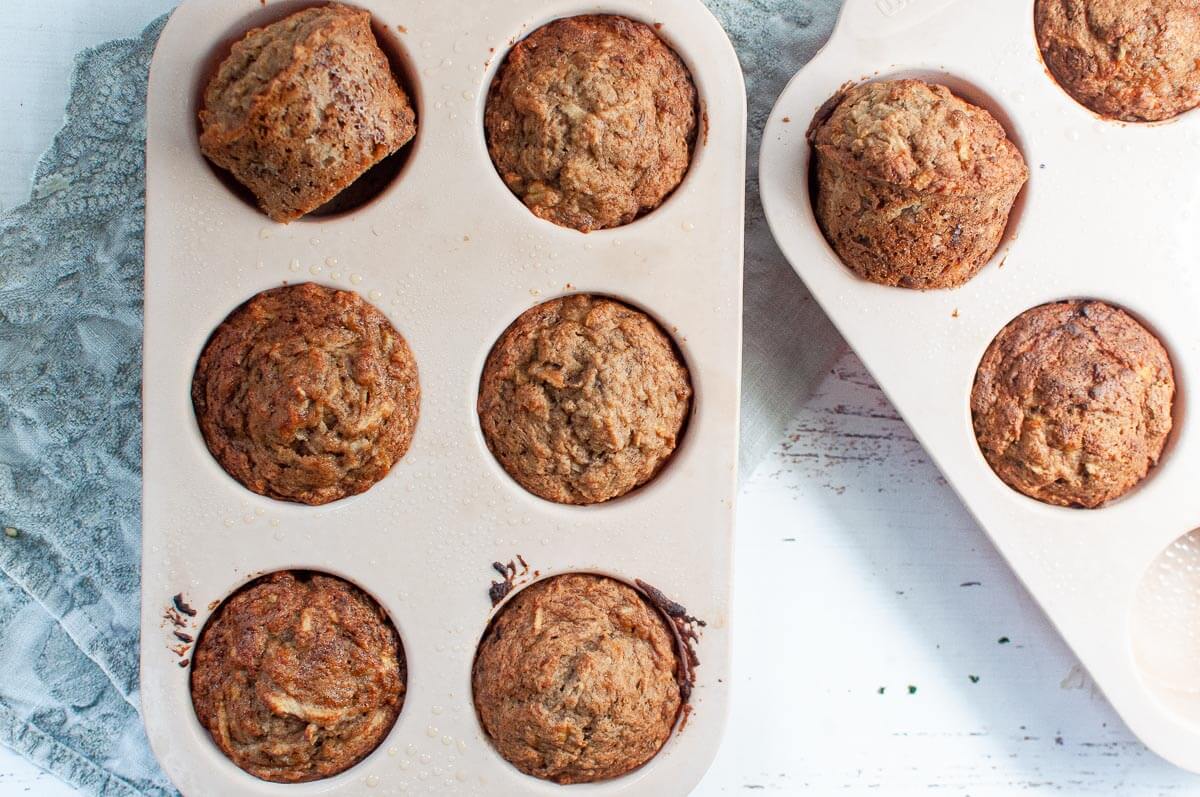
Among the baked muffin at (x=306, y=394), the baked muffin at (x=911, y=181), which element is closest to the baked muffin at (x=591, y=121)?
the baked muffin at (x=911, y=181)

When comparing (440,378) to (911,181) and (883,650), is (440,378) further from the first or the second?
(883,650)

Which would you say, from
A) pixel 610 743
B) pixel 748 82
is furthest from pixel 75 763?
pixel 748 82

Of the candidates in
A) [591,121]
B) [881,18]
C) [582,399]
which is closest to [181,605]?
[582,399]

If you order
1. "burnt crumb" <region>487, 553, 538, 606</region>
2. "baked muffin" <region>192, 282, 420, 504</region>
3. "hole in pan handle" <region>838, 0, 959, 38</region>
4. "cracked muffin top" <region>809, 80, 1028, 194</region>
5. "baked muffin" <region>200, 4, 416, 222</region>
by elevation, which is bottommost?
"burnt crumb" <region>487, 553, 538, 606</region>

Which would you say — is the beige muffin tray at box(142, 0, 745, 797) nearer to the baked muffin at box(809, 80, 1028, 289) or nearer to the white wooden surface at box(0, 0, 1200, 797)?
the baked muffin at box(809, 80, 1028, 289)

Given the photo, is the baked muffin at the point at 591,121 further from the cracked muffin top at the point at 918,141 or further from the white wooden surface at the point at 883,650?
the white wooden surface at the point at 883,650

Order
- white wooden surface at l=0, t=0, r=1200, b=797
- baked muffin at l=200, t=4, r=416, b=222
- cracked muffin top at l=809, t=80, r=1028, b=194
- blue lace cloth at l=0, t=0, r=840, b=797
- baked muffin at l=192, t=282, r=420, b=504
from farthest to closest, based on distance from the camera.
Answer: white wooden surface at l=0, t=0, r=1200, b=797, blue lace cloth at l=0, t=0, r=840, b=797, cracked muffin top at l=809, t=80, r=1028, b=194, baked muffin at l=192, t=282, r=420, b=504, baked muffin at l=200, t=4, r=416, b=222

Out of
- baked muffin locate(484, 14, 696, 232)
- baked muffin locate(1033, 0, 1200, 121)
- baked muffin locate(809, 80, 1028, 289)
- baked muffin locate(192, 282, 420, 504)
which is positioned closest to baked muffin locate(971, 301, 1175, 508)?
baked muffin locate(809, 80, 1028, 289)
